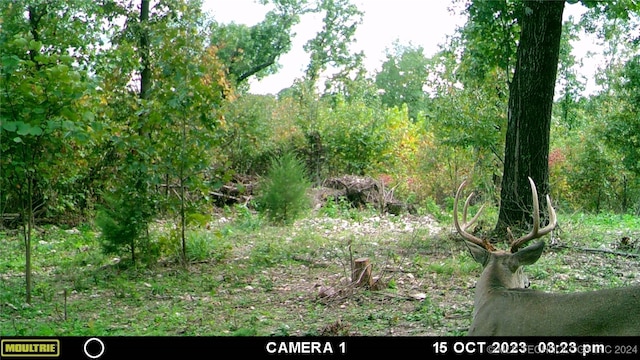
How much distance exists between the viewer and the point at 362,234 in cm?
1386

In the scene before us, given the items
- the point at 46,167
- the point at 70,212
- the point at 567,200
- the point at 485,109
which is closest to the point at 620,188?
the point at 567,200

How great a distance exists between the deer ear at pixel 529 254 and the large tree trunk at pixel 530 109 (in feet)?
17.8

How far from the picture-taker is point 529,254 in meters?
5.92

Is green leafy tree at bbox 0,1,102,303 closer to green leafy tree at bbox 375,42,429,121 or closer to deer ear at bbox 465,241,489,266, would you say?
deer ear at bbox 465,241,489,266

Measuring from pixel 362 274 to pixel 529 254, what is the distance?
8.97 ft

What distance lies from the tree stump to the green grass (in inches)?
4.6
